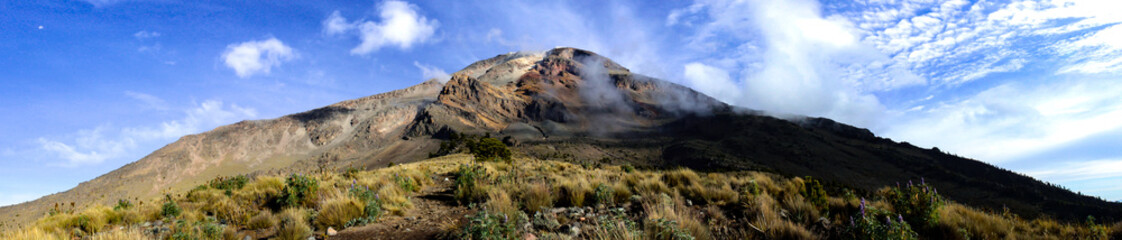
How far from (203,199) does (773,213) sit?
12.2m

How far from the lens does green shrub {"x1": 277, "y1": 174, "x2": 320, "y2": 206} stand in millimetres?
8281

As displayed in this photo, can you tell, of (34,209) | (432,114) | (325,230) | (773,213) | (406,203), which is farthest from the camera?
(432,114)

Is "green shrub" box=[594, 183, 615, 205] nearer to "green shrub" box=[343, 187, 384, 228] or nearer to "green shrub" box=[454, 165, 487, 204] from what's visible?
"green shrub" box=[454, 165, 487, 204]

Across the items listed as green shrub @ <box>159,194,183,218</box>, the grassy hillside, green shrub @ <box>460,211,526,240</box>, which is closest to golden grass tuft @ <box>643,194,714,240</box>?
the grassy hillside

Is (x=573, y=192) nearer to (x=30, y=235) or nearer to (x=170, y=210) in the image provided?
(x=170, y=210)

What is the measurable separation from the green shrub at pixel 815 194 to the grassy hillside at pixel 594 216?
0.03 m

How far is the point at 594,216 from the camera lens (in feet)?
20.0

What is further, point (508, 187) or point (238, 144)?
point (238, 144)

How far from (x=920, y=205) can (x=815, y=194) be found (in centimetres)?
157

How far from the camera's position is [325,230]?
6.39 meters

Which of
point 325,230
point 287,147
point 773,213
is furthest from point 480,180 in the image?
point 287,147

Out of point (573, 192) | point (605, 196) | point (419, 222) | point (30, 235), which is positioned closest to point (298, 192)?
point (30, 235)

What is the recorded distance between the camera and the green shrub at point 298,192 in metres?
8.28

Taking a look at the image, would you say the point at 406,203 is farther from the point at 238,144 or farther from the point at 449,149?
the point at 238,144
